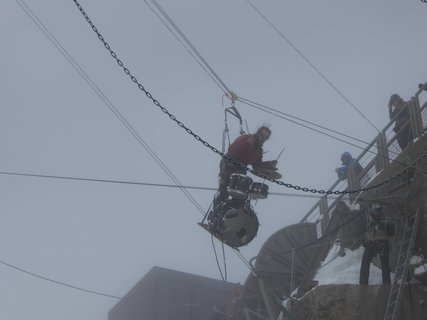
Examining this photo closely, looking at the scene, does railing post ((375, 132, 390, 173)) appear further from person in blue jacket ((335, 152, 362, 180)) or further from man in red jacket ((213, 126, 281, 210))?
man in red jacket ((213, 126, 281, 210))

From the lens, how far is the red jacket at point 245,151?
12.5 m

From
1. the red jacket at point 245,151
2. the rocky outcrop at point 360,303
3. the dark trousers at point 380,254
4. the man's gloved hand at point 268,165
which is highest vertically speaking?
the red jacket at point 245,151

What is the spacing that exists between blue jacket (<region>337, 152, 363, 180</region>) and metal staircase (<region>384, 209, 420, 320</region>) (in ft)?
14.6

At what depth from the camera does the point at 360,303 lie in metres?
13.0

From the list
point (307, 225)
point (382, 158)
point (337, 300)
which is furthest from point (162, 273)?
point (337, 300)

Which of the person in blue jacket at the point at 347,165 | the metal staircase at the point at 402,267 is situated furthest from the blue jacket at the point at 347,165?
the metal staircase at the point at 402,267

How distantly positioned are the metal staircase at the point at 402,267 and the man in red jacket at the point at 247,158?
271cm

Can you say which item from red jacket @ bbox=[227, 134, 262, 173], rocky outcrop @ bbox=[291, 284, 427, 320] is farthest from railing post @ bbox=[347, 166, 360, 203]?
red jacket @ bbox=[227, 134, 262, 173]

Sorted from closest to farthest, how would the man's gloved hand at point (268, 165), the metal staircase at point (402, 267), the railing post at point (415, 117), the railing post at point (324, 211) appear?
the metal staircase at point (402, 267) < the man's gloved hand at point (268, 165) < the railing post at point (415, 117) < the railing post at point (324, 211)

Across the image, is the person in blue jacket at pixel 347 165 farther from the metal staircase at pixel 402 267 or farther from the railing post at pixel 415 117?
the metal staircase at pixel 402 267

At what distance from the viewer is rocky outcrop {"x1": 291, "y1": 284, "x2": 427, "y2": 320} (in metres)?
12.7

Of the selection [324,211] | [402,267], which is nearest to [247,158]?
[402,267]

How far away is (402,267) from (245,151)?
3.62 metres

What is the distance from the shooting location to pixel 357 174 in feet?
59.8
